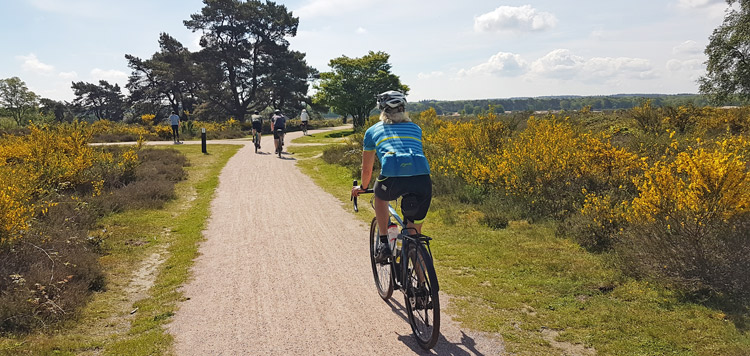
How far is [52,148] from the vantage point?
36.5ft

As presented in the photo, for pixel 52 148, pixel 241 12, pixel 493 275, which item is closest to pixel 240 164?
pixel 52 148

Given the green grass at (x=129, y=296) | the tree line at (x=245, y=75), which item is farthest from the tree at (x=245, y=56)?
the green grass at (x=129, y=296)

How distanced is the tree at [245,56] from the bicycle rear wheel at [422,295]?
48105 millimetres

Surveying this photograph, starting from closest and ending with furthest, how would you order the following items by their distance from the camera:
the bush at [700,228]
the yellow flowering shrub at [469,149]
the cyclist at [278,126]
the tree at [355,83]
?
the bush at [700,228], the yellow flowering shrub at [469,149], the cyclist at [278,126], the tree at [355,83]

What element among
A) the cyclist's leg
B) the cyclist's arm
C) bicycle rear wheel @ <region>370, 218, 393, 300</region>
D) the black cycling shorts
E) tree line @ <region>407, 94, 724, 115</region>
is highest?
tree line @ <region>407, 94, 724, 115</region>

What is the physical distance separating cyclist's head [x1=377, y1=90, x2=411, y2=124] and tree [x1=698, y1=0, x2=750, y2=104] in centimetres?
3458

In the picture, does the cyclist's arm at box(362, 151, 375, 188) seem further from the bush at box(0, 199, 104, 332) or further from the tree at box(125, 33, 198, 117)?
the tree at box(125, 33, 198, 117)

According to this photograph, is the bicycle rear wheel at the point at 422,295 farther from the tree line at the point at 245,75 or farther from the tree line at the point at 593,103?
the tree line at the point at 245,75

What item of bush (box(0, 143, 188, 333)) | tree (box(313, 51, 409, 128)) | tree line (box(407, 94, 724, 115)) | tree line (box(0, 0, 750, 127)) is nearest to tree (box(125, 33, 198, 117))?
tree line (box(0, 0, 750, 127))

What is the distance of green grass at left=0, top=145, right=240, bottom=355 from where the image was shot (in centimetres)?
388

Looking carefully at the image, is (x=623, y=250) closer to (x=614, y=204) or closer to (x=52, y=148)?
(x=614, y=204)

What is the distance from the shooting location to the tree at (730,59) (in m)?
28.0

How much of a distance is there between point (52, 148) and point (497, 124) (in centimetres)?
1297

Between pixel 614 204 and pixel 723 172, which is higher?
pixel 723 172
